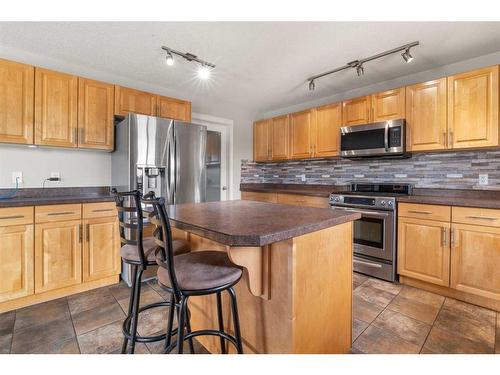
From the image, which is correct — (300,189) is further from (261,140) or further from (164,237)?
(164,237)

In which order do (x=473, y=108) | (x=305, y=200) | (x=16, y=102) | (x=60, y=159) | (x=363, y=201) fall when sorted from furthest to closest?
(x=305, y=200) → (x=363, y=201) → (x=60, y=159) → (x=473, y=108) → (x=16, y=102)

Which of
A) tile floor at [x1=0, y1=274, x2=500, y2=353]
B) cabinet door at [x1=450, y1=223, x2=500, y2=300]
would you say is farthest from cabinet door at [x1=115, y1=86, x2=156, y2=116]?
cabinet door at [x1=450, y1=223, x2=500, y2=300]

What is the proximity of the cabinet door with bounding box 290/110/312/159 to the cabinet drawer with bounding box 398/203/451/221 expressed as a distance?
62.3 inches

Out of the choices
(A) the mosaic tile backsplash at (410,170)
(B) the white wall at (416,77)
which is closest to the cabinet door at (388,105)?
(B) the white wall at (416,77)

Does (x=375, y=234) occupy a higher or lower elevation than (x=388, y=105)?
lower

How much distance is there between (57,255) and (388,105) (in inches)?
152

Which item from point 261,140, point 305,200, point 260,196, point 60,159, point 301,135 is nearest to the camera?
point 60,159

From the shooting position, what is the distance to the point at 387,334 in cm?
177

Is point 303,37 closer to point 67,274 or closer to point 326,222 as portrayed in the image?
point 326,222

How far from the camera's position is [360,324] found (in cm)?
190

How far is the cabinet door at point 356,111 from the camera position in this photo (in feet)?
10.3

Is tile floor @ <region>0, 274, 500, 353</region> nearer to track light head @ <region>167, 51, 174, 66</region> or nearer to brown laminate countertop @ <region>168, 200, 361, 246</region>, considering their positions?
brown laminate countertop @ <region>168, 200, 361, 246</region>

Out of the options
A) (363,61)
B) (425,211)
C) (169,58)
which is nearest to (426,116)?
(363,61)

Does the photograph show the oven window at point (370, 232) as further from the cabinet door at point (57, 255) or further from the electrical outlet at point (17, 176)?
the electrical outlet at point (17, 176)
